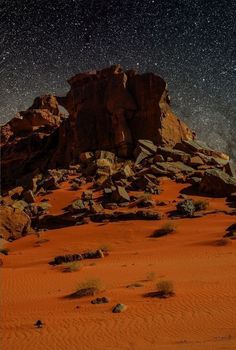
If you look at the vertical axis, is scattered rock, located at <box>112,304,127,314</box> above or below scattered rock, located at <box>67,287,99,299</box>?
above

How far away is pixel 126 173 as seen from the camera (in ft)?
100

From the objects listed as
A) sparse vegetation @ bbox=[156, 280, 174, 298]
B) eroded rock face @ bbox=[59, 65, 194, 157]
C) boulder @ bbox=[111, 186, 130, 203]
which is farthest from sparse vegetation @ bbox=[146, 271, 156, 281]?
eroded rock face @ bbox=[59, 65, 194, 157]

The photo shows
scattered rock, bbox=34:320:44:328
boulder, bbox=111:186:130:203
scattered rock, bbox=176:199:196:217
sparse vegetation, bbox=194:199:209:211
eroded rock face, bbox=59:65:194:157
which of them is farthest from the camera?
eroded rock face, bbox=59:65:194:157

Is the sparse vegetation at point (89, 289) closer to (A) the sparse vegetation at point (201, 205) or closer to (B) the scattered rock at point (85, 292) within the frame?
(B) the scattered rock at point (85, 292)

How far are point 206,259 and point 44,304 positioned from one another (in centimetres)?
626

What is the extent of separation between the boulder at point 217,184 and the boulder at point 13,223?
37.2 feet

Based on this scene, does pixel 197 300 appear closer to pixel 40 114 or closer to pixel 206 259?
pixel 206 259

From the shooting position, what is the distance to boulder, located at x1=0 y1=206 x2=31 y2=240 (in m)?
22.4

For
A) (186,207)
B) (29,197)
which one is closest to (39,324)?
(186,207)

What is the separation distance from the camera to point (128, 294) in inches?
399

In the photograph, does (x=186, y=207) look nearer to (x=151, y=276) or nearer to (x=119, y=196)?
(x=119, y=196)

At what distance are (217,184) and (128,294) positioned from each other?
18.2 m

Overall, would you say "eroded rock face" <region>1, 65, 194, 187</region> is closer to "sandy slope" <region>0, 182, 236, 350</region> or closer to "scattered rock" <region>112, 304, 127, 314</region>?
"sandy slope" <region>0, 182, 236, 350</region>

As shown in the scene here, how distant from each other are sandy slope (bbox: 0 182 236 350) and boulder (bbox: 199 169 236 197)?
19.1ft
